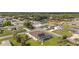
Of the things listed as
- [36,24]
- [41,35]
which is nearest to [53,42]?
[41,35]

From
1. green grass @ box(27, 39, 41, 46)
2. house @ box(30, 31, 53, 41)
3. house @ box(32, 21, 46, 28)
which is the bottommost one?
green grass @ box(27, 39, 41, 46)

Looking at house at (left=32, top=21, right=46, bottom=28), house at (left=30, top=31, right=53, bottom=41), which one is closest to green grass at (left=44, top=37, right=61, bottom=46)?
house at (left=30, top=31, right=53, bottom=41)

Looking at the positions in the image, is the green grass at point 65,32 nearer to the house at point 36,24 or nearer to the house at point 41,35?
the house at point 41,35

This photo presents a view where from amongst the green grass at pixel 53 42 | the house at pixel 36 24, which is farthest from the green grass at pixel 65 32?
the house at pixel 36 24

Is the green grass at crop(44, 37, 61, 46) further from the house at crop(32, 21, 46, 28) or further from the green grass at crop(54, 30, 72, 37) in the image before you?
the house at crop(32, 21, 46, 28)

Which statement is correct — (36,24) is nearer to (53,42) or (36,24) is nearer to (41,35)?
(41,35)

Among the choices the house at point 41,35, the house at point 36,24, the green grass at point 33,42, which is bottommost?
the green grass at point 33,42

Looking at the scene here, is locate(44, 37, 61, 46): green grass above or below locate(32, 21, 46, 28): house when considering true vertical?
below

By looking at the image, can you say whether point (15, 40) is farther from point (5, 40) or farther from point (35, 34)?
point (35, 34)

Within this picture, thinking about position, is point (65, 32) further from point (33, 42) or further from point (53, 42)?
point (33, 42)

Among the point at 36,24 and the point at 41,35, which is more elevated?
the point at 36,24
